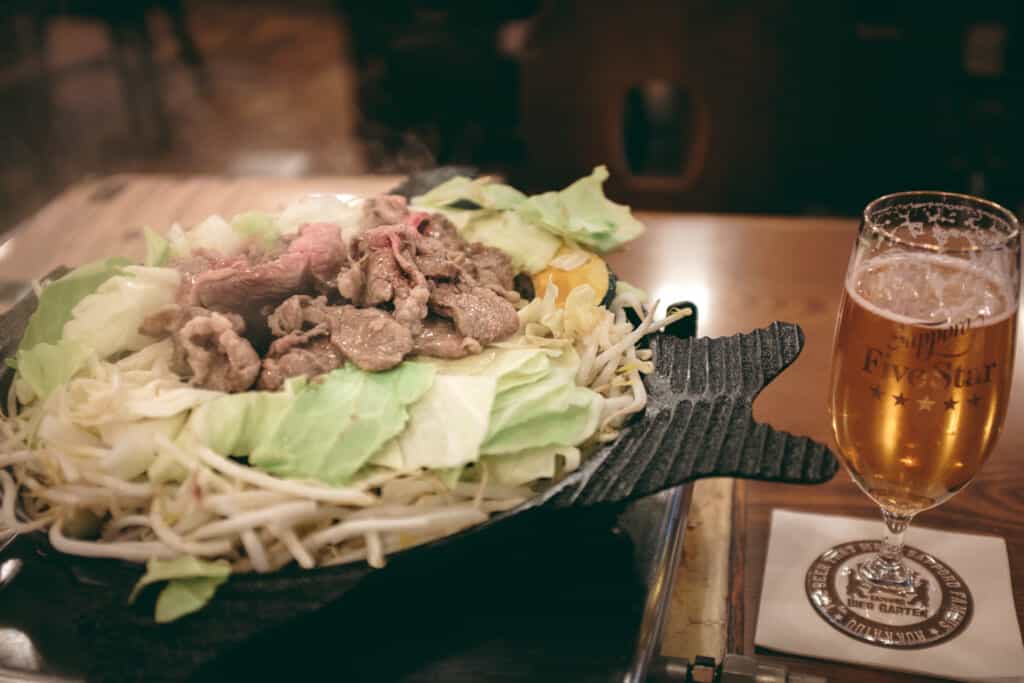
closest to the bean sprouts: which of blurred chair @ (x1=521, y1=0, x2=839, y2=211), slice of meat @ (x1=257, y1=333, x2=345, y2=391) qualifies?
slice of meat @ (x1=257, y1=333, x2=345, y2=391)

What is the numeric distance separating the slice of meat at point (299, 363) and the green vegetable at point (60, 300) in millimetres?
428

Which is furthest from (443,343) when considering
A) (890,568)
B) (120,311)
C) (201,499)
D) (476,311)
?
(890,568)

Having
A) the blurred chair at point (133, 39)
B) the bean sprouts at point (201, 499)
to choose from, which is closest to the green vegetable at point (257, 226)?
the bean sprouts at point (201, 499)

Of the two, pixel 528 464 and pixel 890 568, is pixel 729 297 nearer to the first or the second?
pixel 890 568

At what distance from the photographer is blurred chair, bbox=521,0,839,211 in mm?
3203

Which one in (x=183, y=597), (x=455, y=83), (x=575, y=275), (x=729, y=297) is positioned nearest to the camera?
(x=183, y=597)

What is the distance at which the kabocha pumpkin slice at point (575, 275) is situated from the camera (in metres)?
1.61

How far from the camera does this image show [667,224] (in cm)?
246

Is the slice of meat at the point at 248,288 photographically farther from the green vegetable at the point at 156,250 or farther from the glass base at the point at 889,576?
the glass base at the point at 889,576

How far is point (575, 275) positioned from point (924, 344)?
0.62m

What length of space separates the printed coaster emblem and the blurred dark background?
4.20ft

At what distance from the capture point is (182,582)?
42.7 inches

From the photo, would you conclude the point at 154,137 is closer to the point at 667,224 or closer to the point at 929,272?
the point at 667,224

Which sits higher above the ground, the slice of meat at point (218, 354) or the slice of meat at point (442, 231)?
the slice of meat at point (442, 231)
